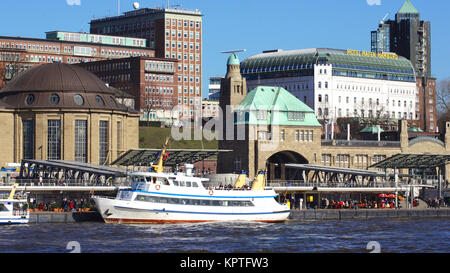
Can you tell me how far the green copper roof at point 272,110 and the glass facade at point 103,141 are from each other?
20611 mm

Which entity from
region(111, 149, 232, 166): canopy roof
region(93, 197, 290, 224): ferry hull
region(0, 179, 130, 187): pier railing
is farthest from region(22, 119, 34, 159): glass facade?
region(93, 197, 290, 224): ferry hull

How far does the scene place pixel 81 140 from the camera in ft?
431

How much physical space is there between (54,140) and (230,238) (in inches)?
2290

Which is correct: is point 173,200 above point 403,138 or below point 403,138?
below

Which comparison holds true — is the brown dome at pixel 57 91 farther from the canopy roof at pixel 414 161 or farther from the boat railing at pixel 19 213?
the boat railing at pixel 19 213

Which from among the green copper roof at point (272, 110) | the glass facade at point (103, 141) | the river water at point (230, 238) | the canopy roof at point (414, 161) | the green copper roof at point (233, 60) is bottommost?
the river water at point (230, 238)

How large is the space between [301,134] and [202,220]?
56.1 meters

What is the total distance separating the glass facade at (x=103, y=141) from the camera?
132500mm

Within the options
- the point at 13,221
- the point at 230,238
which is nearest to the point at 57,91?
the point at 13,221

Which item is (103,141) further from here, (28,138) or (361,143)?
(361,143)

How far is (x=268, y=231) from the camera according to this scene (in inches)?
3361

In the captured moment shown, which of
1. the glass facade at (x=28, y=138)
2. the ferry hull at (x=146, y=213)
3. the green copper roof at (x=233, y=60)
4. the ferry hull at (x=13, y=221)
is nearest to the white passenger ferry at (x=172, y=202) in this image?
the ferry hull at (x=146, y=213)

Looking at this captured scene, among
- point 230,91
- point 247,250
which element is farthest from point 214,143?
point 247,250

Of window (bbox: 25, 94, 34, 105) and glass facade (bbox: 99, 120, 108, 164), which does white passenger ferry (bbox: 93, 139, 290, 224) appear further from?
window (bbox: 25, 94, 34, 105)
